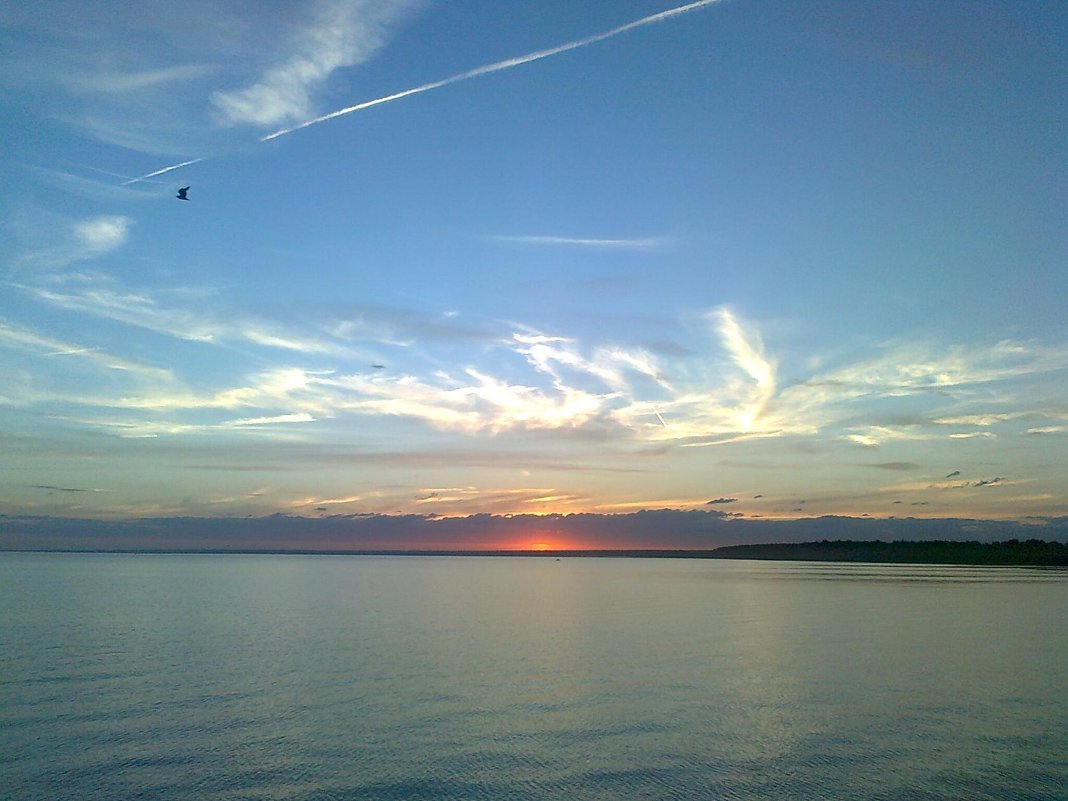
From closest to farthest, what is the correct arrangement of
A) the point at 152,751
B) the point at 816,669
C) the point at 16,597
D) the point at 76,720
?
1. the point at 152,751
2. the point at 76,720
3. the point at 816,669
4. the point at 16,597

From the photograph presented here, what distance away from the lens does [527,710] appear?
25250 mm

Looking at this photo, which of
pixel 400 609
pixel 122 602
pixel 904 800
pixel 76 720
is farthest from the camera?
pixel 122 602

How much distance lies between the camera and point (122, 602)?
65375mm

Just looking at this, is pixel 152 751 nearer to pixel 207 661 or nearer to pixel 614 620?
pixel 207 661

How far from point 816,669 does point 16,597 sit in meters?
68.1

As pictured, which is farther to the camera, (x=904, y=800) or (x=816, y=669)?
(x=816, y=669)

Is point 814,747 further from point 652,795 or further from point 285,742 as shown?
point 285,742

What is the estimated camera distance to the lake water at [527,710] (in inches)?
721

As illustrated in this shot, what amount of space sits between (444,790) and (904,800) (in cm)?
976

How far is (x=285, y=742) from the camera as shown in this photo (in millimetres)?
21266

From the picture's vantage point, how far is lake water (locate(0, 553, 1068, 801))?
18.3 meters

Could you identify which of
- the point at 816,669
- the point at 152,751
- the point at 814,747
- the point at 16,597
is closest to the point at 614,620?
the point at 816,669

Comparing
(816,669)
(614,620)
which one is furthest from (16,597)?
(816,669)

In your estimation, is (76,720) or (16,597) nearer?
(76,720)
